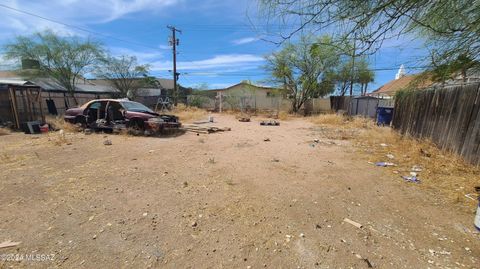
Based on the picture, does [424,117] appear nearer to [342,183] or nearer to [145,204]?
[342,183]

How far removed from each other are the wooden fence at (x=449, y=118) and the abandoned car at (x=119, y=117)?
23.8 feet

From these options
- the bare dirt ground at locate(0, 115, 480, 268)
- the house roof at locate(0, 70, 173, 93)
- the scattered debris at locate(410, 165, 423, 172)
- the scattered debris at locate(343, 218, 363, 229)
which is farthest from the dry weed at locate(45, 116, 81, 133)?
the scattered debris at locate(410, 165, 423, 172)

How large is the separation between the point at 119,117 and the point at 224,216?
783 centimetres

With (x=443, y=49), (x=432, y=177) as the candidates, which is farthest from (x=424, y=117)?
(x=443, y=49)

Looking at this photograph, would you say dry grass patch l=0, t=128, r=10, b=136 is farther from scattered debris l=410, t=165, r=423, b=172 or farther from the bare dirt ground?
scattered debris l=410, t=165, r=423, b=172

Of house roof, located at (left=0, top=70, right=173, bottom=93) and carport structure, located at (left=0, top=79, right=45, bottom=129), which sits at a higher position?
house roof, located at (left=0, top=70, right=173, bottom=93)

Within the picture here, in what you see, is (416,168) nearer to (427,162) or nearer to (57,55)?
(427,162)

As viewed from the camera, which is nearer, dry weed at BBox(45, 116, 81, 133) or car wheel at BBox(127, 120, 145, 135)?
car wheel at BBox(127, 120, 145, 135)

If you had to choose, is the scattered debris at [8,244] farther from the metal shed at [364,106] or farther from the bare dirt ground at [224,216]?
the metal shed at [364,106]

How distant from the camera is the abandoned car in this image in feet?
26.5

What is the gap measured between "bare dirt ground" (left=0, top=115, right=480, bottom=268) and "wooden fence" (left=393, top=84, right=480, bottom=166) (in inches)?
71.0

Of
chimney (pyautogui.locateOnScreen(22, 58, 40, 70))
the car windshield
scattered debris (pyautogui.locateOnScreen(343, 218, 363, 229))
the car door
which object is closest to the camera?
scattered debris (pyautogui.locateOnScreen(343, 218, 363, 229))

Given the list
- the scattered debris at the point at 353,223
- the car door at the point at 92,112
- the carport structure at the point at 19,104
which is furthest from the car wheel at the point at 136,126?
the scattered debris at the point at 353,223

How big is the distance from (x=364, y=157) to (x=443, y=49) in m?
3.50
